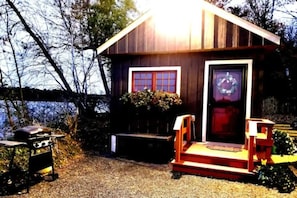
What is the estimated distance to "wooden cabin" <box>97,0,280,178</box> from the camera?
527cm

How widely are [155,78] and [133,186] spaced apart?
309 centimetres

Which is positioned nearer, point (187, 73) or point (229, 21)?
point (229, 21)

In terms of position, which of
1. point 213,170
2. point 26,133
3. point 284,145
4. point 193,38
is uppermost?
point 193,38

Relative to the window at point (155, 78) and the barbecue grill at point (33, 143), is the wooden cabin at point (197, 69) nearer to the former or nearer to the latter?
the window at point (155, 78)

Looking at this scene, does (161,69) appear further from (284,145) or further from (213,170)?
(284,145)

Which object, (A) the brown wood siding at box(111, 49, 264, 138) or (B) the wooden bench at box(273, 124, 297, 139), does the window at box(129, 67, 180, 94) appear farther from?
(B) the wooden bench at box(273, 124, 297, 139)

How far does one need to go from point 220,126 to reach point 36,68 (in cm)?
552

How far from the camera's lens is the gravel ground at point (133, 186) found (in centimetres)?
366

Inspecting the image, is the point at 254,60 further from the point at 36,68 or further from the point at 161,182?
the point at 36,68

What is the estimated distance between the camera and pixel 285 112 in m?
12.8

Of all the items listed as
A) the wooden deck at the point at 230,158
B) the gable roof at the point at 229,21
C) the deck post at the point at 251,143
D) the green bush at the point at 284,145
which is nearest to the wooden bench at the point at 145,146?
the wooden deck at the point at 230,158

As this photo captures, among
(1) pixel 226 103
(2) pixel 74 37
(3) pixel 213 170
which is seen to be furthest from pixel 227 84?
(2) pixel 74 37

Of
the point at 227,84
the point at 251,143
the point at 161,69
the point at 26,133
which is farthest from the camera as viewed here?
the point at 161,69

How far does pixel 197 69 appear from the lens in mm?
5930
